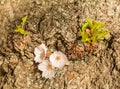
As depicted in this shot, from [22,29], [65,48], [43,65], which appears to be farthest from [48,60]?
[22,29]

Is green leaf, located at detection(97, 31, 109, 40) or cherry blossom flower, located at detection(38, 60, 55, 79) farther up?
green leaf, located at detection(97, 31, 109, 40)

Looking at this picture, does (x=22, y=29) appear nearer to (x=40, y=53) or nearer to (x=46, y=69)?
(x=40, y=53)

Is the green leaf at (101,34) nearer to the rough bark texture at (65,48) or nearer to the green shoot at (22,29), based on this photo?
the rough bark texture at (65,48)

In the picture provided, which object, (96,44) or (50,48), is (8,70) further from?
(96,44)

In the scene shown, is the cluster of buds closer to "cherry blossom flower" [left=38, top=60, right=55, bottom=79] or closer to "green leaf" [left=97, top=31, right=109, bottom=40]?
"cherry blossom flower" [left=38, top=60, right=55, bottom=79]

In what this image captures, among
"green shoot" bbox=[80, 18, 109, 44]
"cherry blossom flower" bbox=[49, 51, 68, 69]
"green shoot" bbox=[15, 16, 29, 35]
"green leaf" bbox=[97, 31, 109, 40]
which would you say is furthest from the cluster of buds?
"green leaf" bbox=[97, 31, 109, 40]

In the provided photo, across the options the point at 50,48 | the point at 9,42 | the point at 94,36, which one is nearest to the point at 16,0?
the point at 9,42

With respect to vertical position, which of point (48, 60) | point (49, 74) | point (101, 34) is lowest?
point (49, 74)

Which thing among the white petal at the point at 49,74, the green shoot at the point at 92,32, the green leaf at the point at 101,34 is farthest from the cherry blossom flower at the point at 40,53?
the green leaf at the point at 101,34
